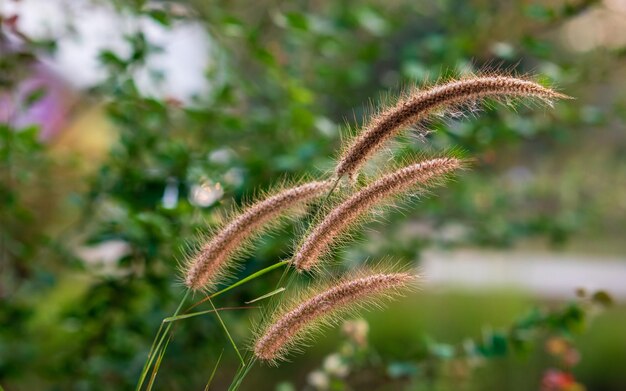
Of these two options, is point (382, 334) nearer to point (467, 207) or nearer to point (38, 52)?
point (467, 207)

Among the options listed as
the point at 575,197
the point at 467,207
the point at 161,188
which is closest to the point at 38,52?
the point at 161,188

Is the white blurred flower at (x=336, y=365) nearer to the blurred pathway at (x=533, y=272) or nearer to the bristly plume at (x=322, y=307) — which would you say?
the bristly plume at (x=322, y=307)

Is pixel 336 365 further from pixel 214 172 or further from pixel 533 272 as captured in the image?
pixel 533 272

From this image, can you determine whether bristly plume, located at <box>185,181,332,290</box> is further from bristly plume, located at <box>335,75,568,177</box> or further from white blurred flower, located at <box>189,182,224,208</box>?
white blurred flower, located at <box>189,182,224,208</box>

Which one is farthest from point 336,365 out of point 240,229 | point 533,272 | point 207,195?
point 533,272

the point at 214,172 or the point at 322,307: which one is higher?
the point at 322,307
